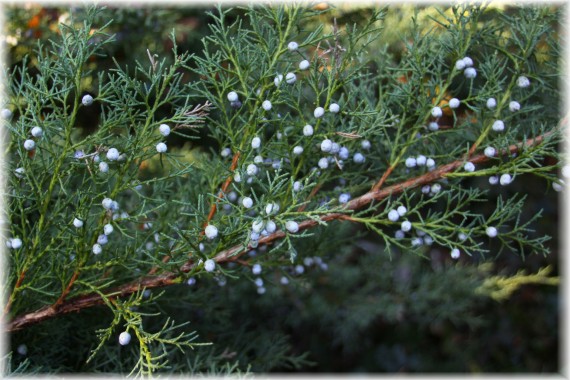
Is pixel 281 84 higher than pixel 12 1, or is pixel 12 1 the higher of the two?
pixel 281 84

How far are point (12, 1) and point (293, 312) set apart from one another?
122 centimetres

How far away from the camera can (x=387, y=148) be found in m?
1.06

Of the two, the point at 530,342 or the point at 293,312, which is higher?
the point at 293,312

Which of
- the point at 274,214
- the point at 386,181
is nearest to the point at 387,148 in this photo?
the point at 386,181

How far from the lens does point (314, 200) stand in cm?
98

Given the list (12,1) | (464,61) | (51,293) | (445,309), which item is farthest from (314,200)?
(445,309)

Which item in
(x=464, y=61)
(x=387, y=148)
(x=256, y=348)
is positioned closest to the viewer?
(x=464, y=61)

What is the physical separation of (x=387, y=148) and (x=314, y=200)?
18 cm

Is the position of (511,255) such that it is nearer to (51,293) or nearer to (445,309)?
(445,309)

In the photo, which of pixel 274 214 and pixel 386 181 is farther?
pixel 386 181

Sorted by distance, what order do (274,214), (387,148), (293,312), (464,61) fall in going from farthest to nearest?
(293,312), (387,148), (464,61), (274,214)

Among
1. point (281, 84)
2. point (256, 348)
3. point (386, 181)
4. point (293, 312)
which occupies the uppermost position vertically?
point (281, 84)

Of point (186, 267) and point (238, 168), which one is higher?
point (238, 168)

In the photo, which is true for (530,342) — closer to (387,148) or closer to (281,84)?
(387,148)
